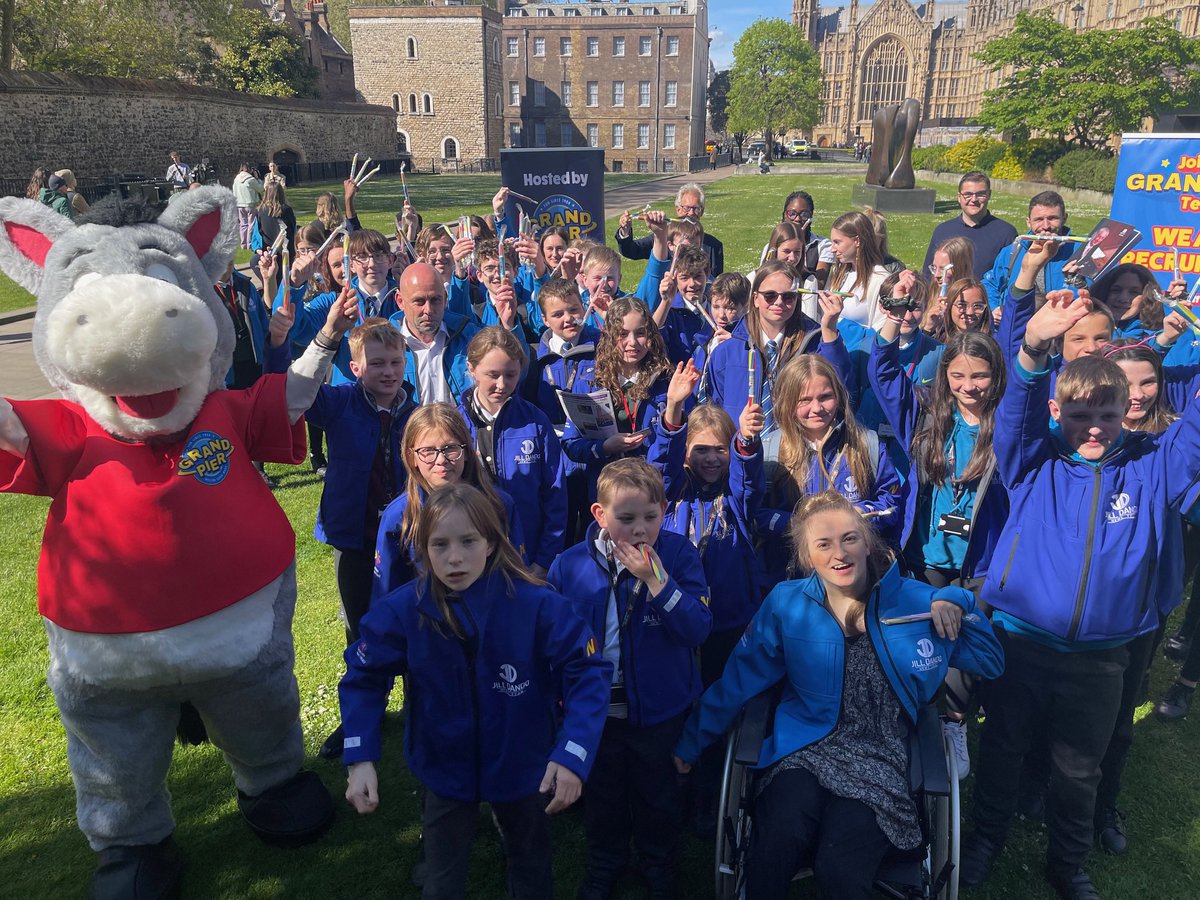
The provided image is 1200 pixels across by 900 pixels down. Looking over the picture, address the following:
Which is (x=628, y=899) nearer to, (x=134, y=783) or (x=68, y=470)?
(x=134, y=783)

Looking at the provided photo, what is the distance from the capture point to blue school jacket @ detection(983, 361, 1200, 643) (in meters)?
2.91

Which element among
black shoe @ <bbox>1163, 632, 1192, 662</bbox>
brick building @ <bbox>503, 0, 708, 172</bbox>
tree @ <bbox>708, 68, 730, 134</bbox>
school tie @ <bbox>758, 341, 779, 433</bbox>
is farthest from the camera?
tree @ <bbox>708, 68, 730, 134</bbox>


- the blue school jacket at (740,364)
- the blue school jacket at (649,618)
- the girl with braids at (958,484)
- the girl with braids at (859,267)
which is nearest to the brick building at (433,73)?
the girl with braids at (859,267)

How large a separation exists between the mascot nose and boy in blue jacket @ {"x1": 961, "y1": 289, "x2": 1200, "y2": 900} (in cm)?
287

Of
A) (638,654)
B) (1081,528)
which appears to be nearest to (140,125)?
(638,654)

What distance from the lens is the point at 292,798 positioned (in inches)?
133

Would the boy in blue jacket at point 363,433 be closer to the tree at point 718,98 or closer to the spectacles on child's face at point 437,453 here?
the spectacles on child's face at point 437,453

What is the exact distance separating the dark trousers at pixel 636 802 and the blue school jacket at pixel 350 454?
1.52 meters

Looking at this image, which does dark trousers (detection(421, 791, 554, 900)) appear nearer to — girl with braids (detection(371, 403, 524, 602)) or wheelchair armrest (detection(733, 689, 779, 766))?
wheelchair armrest (detection(733, 689, 779, 766))

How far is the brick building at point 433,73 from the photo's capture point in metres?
51.6

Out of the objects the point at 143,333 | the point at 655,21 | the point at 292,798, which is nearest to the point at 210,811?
the point at 292,798

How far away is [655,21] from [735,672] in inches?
2463

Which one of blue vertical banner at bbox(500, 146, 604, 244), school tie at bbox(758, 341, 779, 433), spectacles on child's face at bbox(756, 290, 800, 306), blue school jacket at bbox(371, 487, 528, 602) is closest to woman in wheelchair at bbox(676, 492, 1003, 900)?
blue school jacket at bbox(371, 487, 528, 602)

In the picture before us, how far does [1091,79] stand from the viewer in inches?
1159
